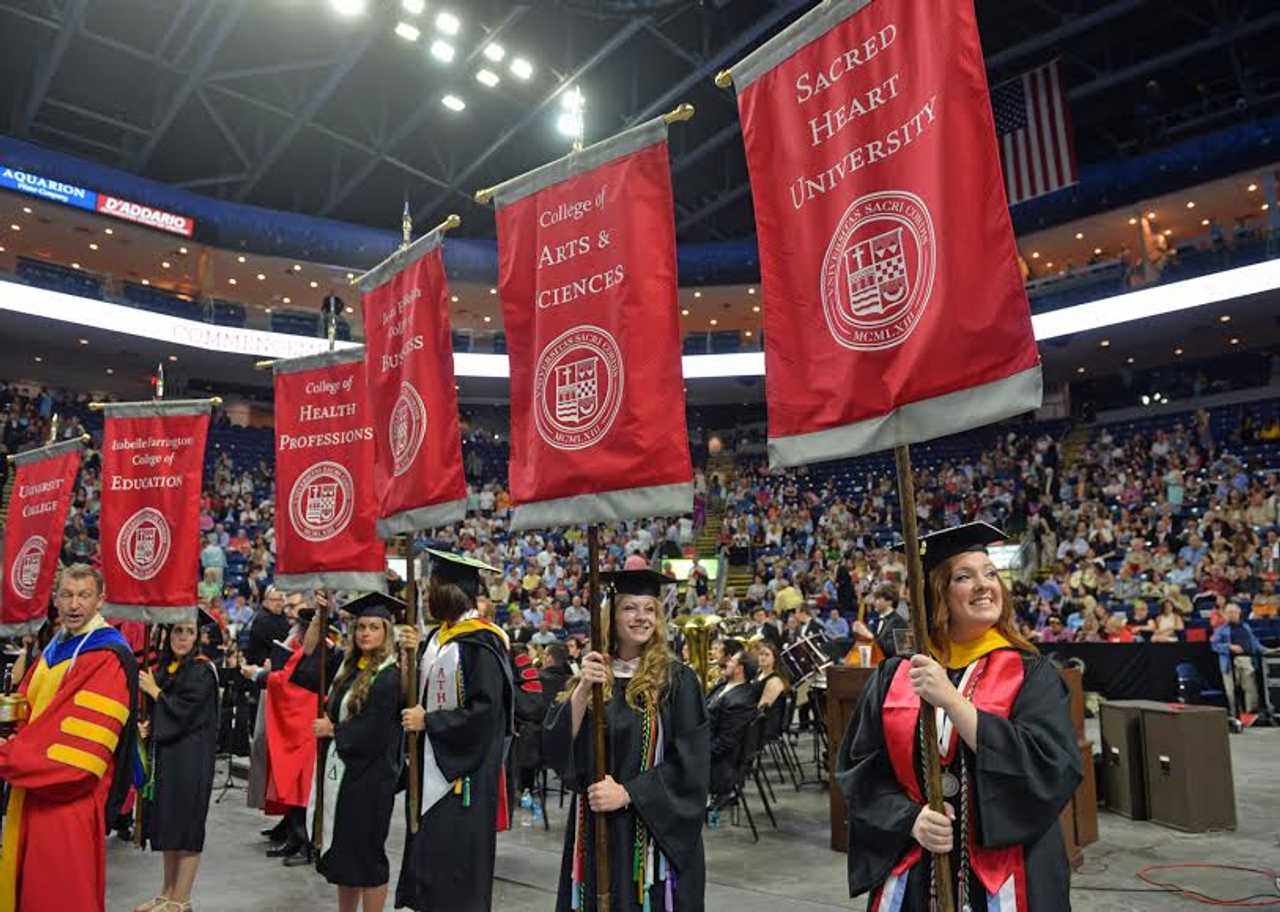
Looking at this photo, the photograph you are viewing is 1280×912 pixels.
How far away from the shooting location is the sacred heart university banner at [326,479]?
5.46 m

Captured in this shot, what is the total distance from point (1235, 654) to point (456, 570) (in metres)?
10.9

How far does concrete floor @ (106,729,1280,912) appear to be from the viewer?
5.17 metres

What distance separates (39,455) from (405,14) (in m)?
14.0

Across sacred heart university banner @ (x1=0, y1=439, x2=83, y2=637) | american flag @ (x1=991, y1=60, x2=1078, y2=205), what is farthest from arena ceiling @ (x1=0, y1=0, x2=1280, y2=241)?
sacred heart university banner @ (x1=0, y1=439, x2=83, y2=637)

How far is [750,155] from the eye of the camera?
3000 millimetres

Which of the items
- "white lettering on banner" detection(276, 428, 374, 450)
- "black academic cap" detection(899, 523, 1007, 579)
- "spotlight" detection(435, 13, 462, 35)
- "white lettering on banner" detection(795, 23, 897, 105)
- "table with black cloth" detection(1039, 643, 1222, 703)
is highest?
"spotlight" detection(435, 13, 462, 35)

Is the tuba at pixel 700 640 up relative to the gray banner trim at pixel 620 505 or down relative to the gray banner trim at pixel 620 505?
down

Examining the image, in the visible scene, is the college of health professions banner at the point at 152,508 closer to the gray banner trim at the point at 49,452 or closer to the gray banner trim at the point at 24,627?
the gray banner trim at the point at 49,452

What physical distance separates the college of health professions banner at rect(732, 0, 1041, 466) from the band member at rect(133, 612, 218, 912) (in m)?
4.18

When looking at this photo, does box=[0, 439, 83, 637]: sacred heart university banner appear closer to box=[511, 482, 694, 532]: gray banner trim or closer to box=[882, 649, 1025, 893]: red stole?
box=[511, 482, 694, 532]: gray banner trim

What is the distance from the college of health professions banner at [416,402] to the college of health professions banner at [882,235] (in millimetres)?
2075

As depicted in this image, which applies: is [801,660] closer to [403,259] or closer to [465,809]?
[465,809]

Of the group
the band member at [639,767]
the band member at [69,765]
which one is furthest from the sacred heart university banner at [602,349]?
the band member at [69,765]

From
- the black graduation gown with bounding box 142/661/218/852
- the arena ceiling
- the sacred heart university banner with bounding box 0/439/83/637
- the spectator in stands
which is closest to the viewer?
the black graduation gown with bounding box 142/661/218/852
